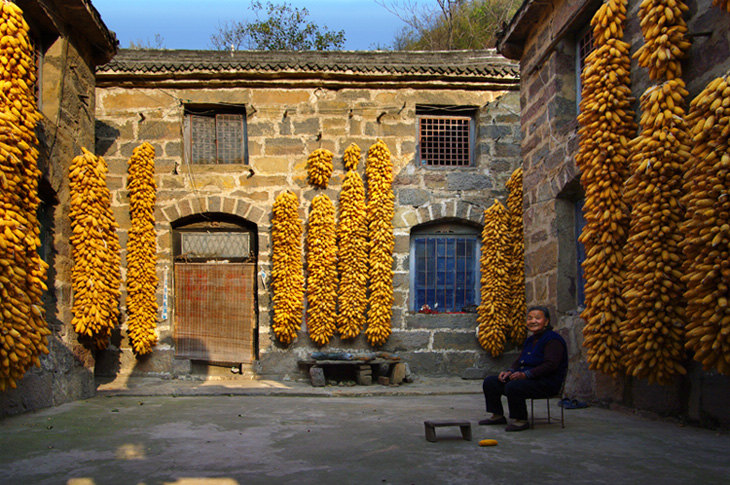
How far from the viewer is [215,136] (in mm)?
11398

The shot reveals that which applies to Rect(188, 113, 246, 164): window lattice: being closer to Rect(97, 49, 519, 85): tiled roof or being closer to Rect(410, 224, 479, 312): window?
Rect(97, 49, 519, 85): tiled roof

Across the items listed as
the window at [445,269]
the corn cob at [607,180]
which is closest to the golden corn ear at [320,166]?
the window at [445,269]

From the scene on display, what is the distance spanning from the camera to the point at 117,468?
13.3 ft

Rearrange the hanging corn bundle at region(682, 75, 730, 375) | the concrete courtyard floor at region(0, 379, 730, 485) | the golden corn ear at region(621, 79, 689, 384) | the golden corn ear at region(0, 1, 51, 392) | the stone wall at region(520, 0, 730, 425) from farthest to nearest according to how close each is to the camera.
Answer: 1. the stone wall at region(520, 0, 730, 425)
2. the golden corn ear at region(0, 1, 51, 392)
3. the golden corn ear at region(621, 79, 689, 384)
4. the hanging corn bundle at region(682, 75, 730, 375)
5. the concrete courtyard floor at region(0, 379, 730, 485)

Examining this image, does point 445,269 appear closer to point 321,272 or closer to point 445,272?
point 445,272

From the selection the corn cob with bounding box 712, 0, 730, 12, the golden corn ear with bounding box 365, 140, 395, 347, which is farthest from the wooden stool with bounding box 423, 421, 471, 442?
the golden corn ear with bounding box 365, 140, 395, 347

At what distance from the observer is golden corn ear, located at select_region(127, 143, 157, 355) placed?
10570 mm

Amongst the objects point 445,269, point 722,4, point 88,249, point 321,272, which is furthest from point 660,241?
point 88,249

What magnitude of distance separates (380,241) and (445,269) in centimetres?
141

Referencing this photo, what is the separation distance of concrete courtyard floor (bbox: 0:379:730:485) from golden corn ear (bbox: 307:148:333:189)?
4756 millimetres

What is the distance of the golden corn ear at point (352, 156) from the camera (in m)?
11.0

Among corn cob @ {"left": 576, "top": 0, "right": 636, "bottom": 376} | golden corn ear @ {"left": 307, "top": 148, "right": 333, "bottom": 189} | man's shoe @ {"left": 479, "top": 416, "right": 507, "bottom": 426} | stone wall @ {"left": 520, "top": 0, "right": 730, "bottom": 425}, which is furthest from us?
golden corn ear @ {"left": 307, "top": 148, "right": 333, "bottom": 189}

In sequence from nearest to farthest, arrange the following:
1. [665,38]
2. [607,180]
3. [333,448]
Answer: [333,448] < [665,38] < [607,180]

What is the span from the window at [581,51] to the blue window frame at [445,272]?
13.4 feet
